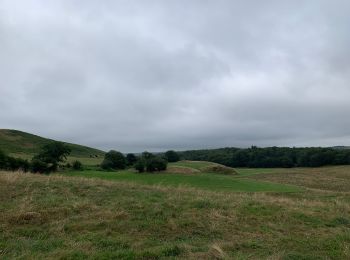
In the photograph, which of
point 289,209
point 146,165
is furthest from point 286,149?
point 289,209

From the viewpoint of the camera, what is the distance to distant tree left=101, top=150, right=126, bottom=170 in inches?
2701

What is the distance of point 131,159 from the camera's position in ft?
259

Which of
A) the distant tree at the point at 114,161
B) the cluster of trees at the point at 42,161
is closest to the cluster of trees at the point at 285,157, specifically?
the distant tree at the point at 114,161

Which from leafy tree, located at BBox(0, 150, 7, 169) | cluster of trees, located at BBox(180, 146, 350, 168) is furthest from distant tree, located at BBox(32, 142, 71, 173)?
cluster of trees, located at BBox(180, 146, 350, 168)

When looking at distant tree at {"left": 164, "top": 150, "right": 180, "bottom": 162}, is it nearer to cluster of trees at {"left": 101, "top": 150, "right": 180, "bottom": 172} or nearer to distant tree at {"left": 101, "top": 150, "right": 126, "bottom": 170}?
cluster of trees at {"left": 101, "top": 150, "right": 180, "bottom": 172}

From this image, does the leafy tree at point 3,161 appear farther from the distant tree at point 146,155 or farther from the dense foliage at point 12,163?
the distant tree at point 146,155

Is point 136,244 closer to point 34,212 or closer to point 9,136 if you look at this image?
point 34,212

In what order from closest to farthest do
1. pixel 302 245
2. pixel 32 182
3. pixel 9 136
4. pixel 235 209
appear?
pixel 302 245
pixel 235 209
pixel 32 182
pixel 9 136

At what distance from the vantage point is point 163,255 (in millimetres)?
9227

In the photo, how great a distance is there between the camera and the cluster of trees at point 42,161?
46031 mm

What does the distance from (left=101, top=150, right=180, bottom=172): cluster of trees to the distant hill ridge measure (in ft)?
115

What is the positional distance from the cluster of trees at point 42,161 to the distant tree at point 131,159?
59.5 feet

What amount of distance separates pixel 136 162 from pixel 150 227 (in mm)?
50053

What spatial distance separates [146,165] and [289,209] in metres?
43.0
